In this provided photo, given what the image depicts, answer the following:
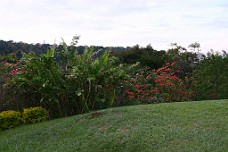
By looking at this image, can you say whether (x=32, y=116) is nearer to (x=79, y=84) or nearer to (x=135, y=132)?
(x=79, y=84)

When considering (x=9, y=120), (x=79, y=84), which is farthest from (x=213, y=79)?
(x=9, y=120)

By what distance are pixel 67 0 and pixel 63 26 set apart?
1998mm

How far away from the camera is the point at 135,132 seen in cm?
566

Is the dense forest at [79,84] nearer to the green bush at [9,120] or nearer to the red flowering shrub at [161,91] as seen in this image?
the red flowering shrub at [161,91]

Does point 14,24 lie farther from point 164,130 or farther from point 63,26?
point 164,130

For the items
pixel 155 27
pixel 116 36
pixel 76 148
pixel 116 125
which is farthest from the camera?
pixel 116 36

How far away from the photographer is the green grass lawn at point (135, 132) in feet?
16.8

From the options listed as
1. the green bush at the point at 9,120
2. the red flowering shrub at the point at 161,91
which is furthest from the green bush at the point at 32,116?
the red flowering shrub at the point at 161,91

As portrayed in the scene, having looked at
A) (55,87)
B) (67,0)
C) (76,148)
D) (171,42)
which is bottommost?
(76,148)

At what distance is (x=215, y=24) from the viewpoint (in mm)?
11789

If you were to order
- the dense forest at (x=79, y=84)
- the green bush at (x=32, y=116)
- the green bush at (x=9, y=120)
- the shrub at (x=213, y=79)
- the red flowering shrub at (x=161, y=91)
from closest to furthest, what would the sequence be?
the green bush at (x=9, y=120)
the green bush at (x=32, y=116)
the dense forest at (x=79, y=84)
the shrub at (x=213, y=79)
the red flowering shrub at (x=161, y=91)

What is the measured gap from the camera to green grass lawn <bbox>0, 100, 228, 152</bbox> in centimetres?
512

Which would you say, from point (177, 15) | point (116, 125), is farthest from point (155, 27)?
point (116, 125)

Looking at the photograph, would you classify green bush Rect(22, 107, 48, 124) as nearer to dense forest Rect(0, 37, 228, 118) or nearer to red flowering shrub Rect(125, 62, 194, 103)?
dense forest Rect(0, 37, 228, 118)
